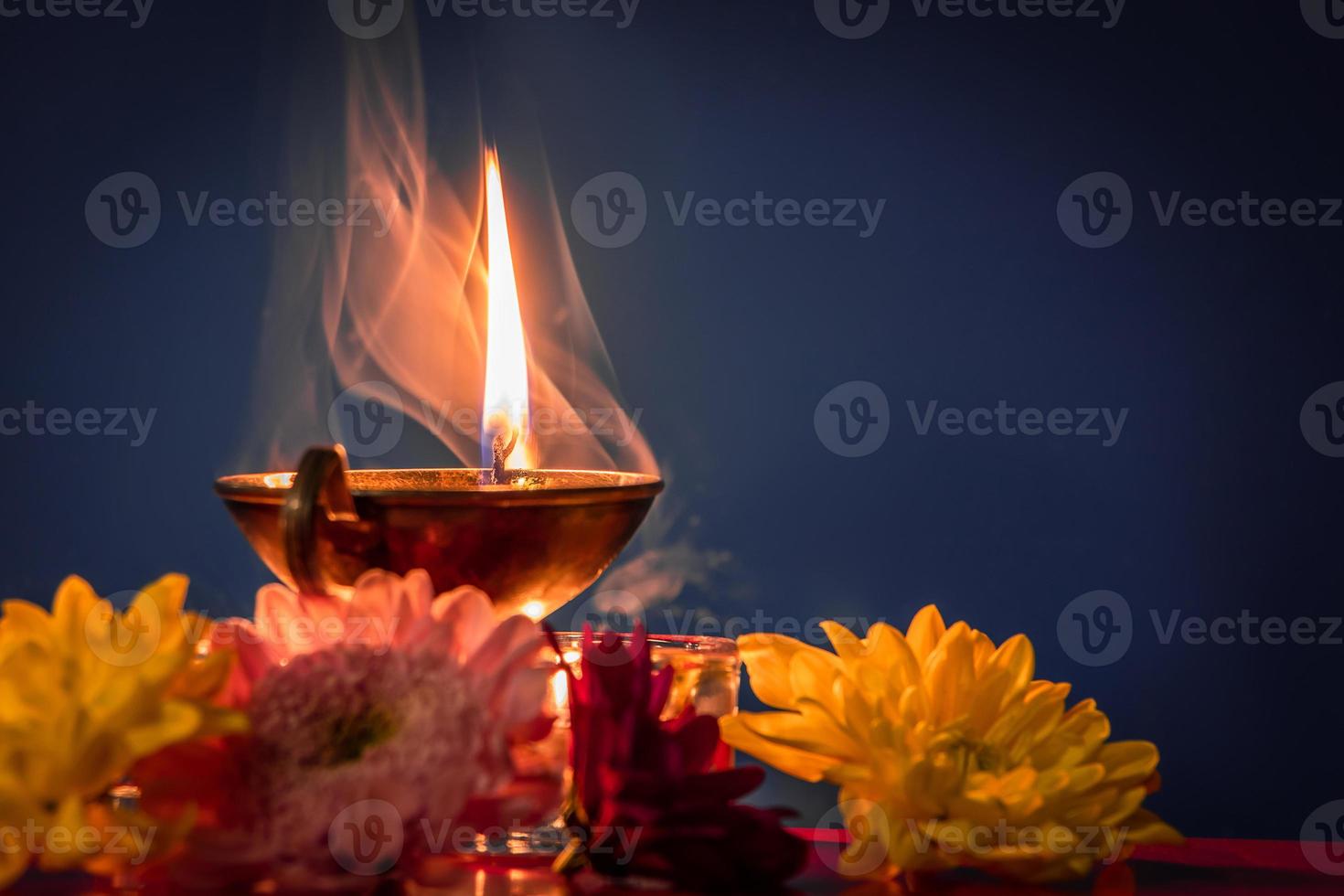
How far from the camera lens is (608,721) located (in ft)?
1.52

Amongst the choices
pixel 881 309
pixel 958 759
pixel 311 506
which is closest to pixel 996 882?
pixel 958 759

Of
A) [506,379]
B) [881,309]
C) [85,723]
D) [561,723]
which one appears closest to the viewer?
[85,723]

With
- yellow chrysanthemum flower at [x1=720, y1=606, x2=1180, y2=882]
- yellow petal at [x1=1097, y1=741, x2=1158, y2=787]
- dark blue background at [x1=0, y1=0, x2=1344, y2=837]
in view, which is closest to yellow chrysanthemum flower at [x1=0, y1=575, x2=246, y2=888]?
yellow chrysanthemum flower at [x1=720, y1=606, x2=1180, y2=882]

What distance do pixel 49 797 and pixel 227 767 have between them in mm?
58

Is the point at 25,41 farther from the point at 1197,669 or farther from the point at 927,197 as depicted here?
the point at 1197,669

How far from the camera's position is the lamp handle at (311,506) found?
45 cm

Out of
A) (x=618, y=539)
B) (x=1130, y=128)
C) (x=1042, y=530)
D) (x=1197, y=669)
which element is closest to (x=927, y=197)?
(x=1130, y=128)

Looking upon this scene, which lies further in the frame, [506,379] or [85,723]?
[506,379]

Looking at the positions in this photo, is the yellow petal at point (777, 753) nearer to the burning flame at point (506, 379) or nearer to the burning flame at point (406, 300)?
the burning flame at point (506, 379)

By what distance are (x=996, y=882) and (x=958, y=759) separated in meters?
0.05

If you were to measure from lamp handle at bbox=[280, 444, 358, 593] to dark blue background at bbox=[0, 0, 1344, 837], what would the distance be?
58cm

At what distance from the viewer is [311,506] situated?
45 centimetres

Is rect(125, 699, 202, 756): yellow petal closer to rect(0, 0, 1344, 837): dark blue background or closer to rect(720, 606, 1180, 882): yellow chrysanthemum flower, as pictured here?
rect(720, 606, 1180, 882): yellow chrysanthemum flower

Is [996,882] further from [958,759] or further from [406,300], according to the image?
[406,300]
